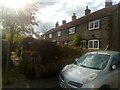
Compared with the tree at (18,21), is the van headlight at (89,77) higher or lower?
lower

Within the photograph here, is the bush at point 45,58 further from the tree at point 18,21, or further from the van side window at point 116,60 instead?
the van side window at point 116,60

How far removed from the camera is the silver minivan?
6727mm

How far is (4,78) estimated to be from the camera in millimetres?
10148

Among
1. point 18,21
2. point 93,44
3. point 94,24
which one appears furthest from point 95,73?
point 94,24

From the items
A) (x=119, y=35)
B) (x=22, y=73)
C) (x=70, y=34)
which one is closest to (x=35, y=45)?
(x=22, y=73)

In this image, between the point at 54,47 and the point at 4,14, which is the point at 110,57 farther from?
the point at 4,14

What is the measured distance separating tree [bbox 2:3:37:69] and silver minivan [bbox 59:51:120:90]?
576cm

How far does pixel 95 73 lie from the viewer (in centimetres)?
697

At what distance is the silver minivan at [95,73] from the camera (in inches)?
265

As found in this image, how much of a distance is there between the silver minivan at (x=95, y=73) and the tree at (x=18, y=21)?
5761 millimetres

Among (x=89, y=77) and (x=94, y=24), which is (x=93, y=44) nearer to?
(x=94, y=24)

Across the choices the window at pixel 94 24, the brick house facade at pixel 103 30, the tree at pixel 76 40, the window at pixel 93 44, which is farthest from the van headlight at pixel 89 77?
the tree at pixel 76 40

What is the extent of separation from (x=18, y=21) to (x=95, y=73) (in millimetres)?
8080

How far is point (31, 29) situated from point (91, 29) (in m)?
14.8
